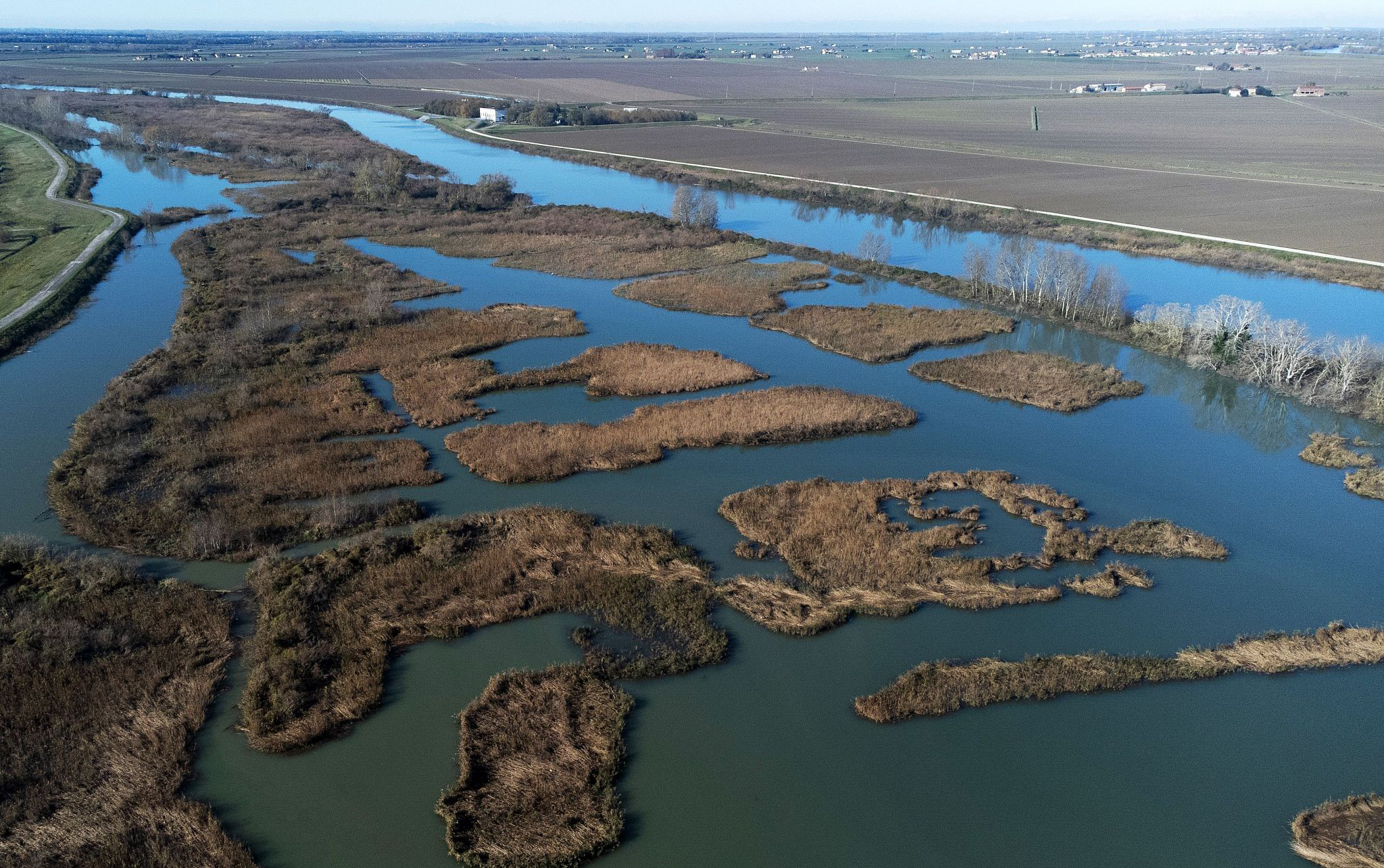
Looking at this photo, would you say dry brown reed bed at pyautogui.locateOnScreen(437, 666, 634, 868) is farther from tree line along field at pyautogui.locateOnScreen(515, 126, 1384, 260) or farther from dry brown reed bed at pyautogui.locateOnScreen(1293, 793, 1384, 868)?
tree line along field at pyautogui.locateOnScreen(515, 126, 1384, 260)

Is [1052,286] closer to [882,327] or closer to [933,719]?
[882,327]

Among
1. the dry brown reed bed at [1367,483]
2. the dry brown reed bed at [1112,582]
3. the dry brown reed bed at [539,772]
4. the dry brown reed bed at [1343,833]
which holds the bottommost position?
the dry brown reed bed at [1343,833]

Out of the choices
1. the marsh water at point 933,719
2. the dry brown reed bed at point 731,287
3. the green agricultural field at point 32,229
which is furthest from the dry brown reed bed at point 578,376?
the green agricultural field at point 32,229

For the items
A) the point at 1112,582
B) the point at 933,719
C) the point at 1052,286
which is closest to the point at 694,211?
the point at 1052,286

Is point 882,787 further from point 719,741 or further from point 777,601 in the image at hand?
point 777,601

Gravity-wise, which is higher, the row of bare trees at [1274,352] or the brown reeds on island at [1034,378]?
the row of bare trees at [1274,352]

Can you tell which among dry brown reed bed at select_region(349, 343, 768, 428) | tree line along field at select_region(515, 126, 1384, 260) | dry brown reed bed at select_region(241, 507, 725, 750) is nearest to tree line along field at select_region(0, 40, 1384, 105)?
tree line along field at select_region(515, 126, 1384, 260)

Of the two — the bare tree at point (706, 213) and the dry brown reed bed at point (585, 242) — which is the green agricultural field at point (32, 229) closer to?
the dry brown reed bed at point (585, 242)
